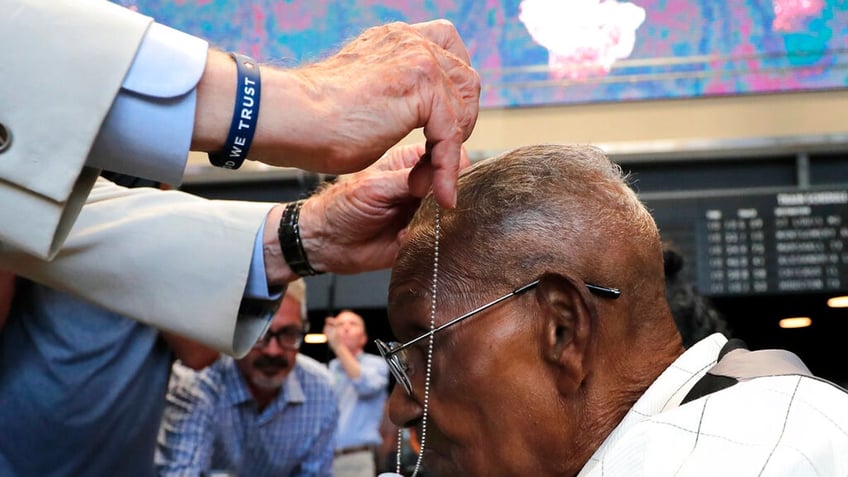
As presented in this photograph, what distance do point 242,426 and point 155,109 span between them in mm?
2136

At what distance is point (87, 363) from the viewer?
6.11ft

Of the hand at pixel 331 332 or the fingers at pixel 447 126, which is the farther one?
the hand at pixel 331 332

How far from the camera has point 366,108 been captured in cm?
111

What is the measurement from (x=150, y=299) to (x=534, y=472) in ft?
2.00

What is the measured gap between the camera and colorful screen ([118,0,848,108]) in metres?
2.93

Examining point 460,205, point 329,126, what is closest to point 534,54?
point 460,205

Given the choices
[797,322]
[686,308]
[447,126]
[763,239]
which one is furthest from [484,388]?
[797,322]

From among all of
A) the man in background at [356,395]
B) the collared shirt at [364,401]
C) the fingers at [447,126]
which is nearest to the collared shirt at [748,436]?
the fingers at [447,126]

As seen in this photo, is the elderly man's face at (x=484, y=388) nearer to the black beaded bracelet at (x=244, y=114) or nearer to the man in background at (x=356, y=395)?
the black beaded bracelet at (x=244, y=114)

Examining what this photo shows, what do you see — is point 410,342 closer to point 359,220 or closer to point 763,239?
point 359,220

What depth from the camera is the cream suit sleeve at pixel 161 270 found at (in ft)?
5.00

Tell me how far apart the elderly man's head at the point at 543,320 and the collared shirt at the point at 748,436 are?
0.13 m

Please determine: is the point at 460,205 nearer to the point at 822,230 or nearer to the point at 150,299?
the point at 150,299

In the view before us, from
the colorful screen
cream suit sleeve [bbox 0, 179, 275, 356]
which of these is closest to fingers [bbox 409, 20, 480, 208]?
cream suit sleeve [bbox 0, 179, 275, 356]
